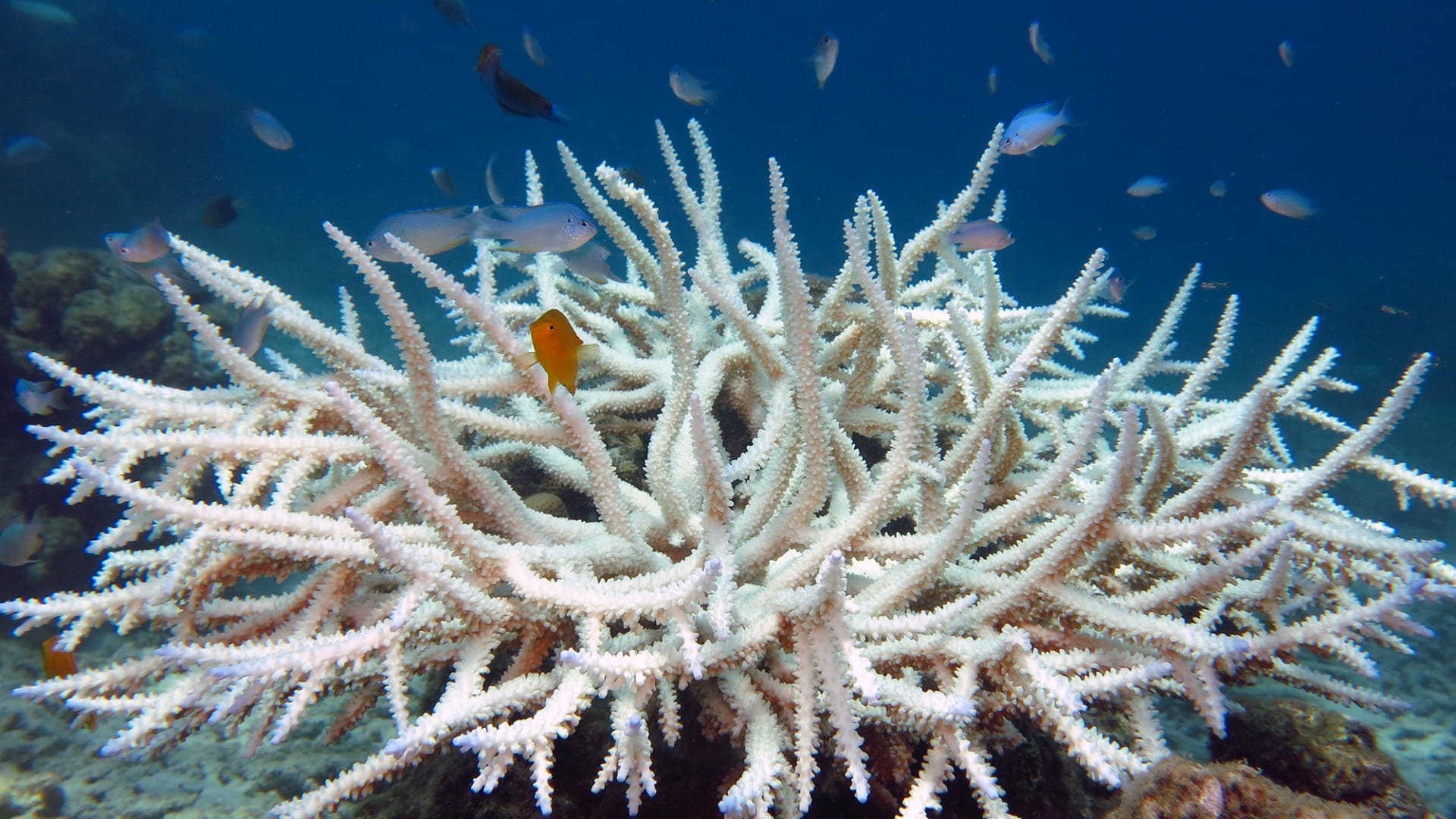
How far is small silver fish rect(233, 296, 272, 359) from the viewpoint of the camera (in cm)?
225

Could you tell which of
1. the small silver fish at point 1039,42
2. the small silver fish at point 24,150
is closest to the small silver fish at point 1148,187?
the small silver fish at point 1039,42

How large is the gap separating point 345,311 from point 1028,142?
13.9 feet

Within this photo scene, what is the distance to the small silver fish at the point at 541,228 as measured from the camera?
105 inches

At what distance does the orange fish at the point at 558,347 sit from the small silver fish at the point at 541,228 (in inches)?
43.7

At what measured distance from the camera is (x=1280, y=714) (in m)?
2.69

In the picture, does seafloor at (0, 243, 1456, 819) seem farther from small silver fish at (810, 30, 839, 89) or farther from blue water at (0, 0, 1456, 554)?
blue water at (0, 0, 1456, 554)

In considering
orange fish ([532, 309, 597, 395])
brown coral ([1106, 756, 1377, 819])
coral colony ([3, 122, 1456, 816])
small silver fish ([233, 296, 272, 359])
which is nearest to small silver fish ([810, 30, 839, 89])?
coral colony ([3, 122, 1456, 816])

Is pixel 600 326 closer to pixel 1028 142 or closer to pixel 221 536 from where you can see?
pixel 221 536

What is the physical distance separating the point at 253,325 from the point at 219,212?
252 inches

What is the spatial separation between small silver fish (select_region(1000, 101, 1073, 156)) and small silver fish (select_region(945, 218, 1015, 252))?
1.29 metres

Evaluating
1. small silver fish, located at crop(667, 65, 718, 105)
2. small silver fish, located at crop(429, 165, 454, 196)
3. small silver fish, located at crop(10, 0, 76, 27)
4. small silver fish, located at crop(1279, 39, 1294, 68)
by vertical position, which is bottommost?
small silver fish, located at crop(429, 165, 454, 196)

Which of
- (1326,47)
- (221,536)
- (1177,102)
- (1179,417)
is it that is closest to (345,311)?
(221,536)

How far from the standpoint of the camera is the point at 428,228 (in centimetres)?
292

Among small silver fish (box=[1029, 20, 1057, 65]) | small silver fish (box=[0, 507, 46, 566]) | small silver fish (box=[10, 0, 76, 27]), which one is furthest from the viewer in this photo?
small silver fish (box=[10, 0, 76, 27])
